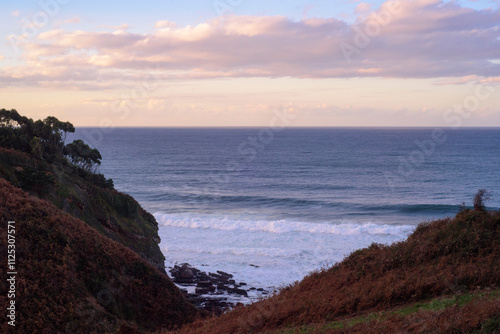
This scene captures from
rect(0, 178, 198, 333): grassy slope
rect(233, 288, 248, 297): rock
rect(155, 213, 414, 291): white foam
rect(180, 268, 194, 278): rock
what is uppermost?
rect(0, 178, 198, 333): grassy slope

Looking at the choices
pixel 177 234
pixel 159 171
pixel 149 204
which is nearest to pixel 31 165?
pixel 177 234

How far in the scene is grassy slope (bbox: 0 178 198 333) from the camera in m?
13.5

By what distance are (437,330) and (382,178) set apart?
70.8 meters

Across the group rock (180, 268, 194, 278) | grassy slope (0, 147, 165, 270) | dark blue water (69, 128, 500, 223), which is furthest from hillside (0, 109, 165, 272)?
dark blue water (69, 128, 500, 223)

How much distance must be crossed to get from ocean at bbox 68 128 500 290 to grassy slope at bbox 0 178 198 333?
20.4 ft

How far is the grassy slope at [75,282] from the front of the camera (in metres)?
13.5

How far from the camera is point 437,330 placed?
8352 mm

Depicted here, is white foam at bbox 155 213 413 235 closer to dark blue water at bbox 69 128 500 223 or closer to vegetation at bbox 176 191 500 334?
dark blue water at bbox 69 128 500 223

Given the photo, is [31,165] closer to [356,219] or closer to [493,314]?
[493,314]

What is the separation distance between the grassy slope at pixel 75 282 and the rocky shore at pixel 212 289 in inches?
222

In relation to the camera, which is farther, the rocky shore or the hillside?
the rocky shore

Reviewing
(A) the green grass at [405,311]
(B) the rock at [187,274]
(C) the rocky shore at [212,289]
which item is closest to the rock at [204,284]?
(C) the rocky shore at [212,289]

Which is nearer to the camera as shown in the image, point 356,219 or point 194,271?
point 194,271

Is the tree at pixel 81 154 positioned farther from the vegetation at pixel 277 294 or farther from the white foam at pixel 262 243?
the vegetation at pixel 277 294
